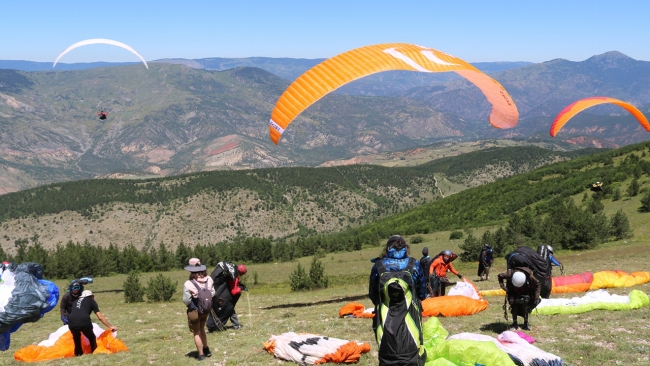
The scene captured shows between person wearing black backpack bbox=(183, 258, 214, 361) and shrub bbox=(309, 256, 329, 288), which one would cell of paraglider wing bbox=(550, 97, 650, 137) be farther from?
person wearing black backpack bbox=(183, 258, 214, 361)

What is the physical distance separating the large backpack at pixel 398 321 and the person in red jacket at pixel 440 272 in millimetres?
9386

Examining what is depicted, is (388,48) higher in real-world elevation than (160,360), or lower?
higher

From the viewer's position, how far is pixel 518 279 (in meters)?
10.7

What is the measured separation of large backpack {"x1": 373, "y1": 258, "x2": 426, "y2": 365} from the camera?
712cm

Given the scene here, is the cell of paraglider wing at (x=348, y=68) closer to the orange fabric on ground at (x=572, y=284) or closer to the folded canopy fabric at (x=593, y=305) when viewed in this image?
the folded canopy fabric at (x=593, y=305)

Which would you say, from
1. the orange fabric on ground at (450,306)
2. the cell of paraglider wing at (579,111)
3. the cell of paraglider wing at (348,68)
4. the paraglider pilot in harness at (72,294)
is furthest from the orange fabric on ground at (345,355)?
the cell of paraglider wing at (579,111)

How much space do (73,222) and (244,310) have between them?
15066 centimetres

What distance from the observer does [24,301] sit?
270 inches

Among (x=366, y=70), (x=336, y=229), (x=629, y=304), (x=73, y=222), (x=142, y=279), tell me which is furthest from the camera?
(x=336, y=229)

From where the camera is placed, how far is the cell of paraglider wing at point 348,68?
1507 cm

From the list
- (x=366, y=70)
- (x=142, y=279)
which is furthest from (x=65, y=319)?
(x=142, y=279)

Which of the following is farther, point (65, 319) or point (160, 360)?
point (65, 319)

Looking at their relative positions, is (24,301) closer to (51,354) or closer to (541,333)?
(51,354)

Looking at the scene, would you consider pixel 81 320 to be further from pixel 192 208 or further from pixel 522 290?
pixel 192 208
